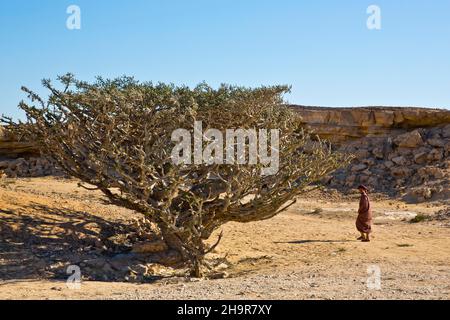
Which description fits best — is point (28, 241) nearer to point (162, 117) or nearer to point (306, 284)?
point (162, 117)

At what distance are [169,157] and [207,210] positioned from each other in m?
1.72

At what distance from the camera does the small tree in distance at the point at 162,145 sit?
348 inches

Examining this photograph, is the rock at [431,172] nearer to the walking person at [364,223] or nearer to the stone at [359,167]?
the stone at [359,167]

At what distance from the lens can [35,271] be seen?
8.52 meters

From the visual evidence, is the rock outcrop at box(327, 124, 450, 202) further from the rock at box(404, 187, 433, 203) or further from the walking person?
the walking person

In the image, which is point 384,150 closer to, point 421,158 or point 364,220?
point 421,158

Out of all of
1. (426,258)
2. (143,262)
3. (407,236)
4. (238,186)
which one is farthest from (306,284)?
(407,236)

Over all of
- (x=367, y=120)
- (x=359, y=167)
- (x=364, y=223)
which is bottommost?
(x=364, y=223)

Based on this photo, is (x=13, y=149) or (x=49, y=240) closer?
(x=49, y=240)

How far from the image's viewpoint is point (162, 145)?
8.91 m

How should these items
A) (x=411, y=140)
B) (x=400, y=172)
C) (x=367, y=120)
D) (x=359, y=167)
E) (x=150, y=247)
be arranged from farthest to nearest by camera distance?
1. (x=367, y=120)
2. (x=359, y=167)
3. (x=411, y=140)
4. (x=400, y=172)
5. (x=150, y=247)

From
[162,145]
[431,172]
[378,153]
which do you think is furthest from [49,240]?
[378,153]

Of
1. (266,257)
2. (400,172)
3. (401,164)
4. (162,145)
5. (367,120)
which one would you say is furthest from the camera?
(367,120)

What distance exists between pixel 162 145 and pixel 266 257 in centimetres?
331
